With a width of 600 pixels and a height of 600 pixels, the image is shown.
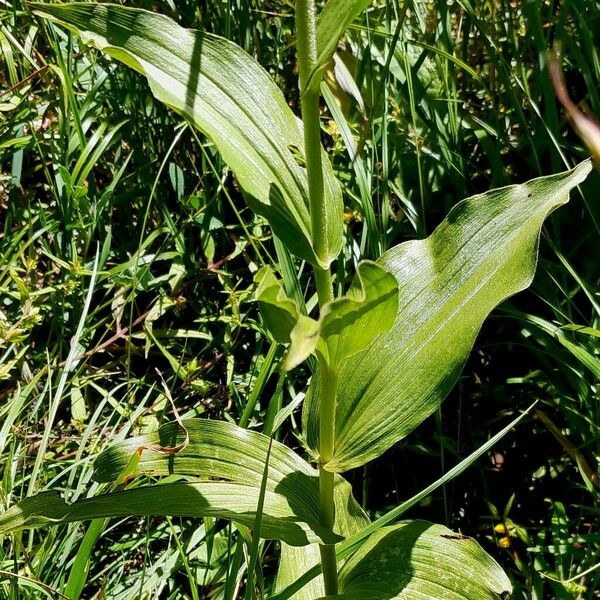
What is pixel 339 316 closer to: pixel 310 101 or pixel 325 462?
pixel 310 101

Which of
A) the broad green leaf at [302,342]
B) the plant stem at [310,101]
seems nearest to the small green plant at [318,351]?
the plant stem at [310,101]

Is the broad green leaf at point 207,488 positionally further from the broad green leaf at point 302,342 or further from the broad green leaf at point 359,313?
the broad green leaf at point 302,342

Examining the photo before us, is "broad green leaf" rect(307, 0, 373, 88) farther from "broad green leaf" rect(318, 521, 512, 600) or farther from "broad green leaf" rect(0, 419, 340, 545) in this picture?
"broad green leaf" rect(318, 521, 512, 600)

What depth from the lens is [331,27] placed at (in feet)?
3.66

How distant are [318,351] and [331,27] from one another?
0.49 m

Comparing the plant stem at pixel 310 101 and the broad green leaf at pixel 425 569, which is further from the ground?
the plant stem at pixel 310 101

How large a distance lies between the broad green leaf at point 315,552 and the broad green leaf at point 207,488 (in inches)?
4.7

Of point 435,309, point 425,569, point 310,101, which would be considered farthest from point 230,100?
point 425,569

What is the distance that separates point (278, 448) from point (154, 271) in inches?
36.2

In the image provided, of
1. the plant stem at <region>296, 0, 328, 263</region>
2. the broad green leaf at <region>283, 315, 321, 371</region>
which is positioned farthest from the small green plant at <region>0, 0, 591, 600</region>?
the broad green leaf at <region>283, 315, 321, 371</region>

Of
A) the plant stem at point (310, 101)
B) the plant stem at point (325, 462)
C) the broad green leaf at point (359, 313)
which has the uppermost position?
the plant stem at point (310, 101)

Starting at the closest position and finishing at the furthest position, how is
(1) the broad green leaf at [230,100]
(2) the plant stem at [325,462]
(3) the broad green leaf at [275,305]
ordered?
(3) the broad green leaf at [275,305] → (1) the broad green leaf at [230,100] → (2) the plant stem at [325,462]

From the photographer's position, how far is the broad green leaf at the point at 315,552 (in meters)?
1.61

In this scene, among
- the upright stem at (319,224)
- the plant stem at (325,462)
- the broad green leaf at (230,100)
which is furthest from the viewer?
the plant stem at (325,462)
